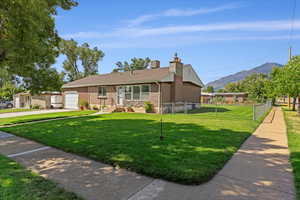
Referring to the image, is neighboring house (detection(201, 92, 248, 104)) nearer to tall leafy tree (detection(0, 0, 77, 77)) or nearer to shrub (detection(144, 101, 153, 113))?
shrub (detection(144, 101, 153, 113))

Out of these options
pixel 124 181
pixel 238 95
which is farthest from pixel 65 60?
pixel 238 95

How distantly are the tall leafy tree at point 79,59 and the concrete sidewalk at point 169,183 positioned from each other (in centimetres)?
3879

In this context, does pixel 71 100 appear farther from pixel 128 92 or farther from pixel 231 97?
pixel 231 97

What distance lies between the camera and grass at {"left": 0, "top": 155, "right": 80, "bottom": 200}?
2592 mm

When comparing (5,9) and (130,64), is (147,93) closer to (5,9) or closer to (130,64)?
(5,9)

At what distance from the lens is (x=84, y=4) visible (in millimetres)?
8891

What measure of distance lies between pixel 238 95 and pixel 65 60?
1784 inches

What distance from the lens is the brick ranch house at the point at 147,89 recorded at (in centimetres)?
1564

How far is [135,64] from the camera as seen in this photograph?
157 ft

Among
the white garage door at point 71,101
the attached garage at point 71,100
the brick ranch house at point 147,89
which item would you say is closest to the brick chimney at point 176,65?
the brick ranch house at point 147,89

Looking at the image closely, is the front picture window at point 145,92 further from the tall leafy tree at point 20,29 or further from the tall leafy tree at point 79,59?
the tall leafy tree at point 79,59

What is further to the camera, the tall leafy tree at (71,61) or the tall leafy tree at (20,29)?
the tall leafy tree at (71,61)

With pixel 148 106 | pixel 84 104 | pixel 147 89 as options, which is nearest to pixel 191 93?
pixel 147 89

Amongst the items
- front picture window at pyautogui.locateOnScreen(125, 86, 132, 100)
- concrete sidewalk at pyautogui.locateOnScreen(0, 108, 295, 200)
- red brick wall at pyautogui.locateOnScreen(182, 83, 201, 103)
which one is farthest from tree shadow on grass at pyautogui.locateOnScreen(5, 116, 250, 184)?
red brick wall at pyautogui.locateOnScreen(182, 83, 201, 103)
